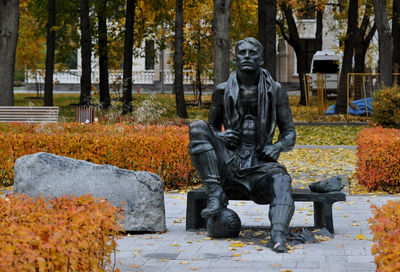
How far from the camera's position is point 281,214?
7.12 metres

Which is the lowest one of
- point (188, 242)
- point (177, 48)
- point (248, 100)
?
point (188, 242)

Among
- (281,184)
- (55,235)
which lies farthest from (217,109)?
(55,235)

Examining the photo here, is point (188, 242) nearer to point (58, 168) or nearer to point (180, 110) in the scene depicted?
point (58, 168)

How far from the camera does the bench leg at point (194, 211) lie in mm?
8094

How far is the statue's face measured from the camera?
25.5ft

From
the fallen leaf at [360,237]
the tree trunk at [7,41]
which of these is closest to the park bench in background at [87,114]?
the tree trunk at [7,41]

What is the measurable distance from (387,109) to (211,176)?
354 inches

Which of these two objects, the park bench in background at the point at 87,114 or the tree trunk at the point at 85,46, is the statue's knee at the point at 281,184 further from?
the tree trunk at the point at 85,46

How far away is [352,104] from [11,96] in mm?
13234

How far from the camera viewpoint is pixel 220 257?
6785mm

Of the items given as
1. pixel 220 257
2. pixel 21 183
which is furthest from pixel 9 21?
pixel 220 257

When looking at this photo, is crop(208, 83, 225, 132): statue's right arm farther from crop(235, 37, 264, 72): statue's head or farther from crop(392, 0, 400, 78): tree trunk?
crop(392, 0, 400, 78): tree trunk

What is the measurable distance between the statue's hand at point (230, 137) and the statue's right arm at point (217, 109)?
0.83 feet

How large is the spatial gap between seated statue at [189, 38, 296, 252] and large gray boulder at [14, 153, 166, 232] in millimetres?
751
